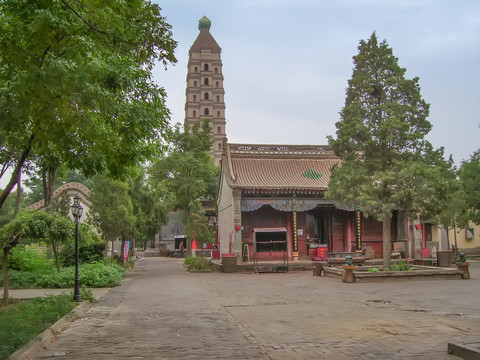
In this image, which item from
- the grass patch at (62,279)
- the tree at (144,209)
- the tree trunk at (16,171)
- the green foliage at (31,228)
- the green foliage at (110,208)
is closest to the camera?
the tree trunk at (16,171)

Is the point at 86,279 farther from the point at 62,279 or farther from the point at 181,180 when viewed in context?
the point at 181,180

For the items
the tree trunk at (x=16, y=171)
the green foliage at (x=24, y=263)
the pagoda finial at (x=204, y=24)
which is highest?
the pagoda finial at (x=204, y=24)

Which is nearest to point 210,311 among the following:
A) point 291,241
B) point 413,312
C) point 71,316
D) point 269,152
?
point 71,316

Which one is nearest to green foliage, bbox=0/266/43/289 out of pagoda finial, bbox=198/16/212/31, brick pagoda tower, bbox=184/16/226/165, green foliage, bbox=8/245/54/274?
green foliage, bbox=8/245/54/274

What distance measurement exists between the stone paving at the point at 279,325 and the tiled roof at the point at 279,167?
12175 millimetres

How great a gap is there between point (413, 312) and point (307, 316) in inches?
91.2

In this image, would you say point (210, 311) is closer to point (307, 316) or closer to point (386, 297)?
point (307, 316)

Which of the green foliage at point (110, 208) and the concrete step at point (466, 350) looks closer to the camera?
the concrete step at point (466, 350)

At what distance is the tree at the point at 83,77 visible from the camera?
5.52m

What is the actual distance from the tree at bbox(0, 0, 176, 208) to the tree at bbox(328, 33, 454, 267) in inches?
463

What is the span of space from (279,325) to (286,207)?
17.9 m

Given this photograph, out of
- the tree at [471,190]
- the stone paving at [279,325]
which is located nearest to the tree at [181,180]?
the stone paving at [279,325]

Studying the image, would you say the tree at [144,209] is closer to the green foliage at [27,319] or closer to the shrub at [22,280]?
the shrub at [22,280]

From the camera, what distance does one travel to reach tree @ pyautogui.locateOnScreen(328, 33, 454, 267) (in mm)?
16906
